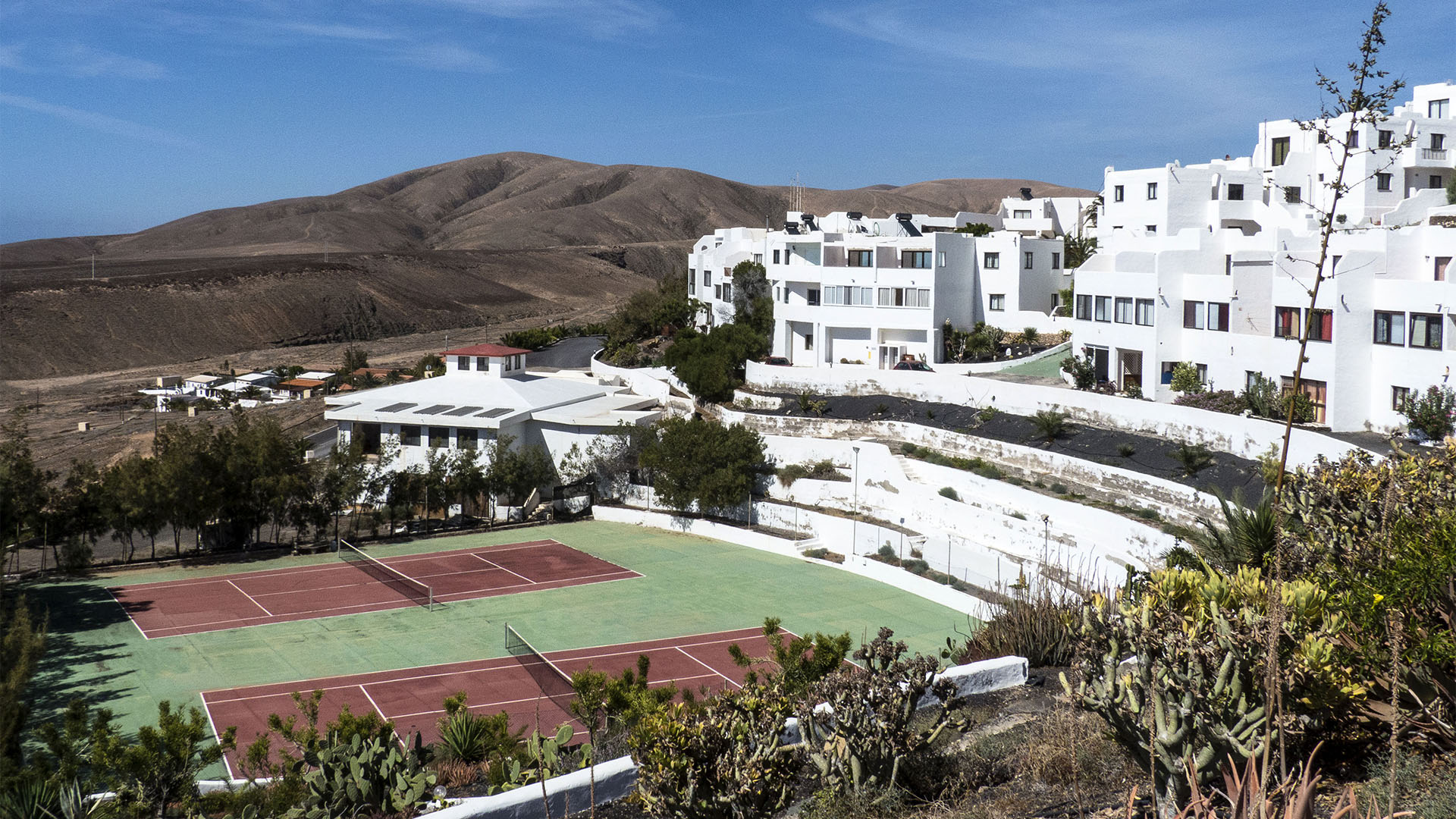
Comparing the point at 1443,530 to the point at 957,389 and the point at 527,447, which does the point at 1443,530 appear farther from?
the point at 527,447

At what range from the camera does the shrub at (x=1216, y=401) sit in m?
33.6

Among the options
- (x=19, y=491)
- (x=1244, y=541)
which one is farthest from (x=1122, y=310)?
(x=19, y=491)

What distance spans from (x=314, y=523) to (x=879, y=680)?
32.2 m

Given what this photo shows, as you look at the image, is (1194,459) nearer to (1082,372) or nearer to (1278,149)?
(1082,372)

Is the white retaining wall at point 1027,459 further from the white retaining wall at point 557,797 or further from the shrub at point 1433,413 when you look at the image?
the white retaining wall at point 557,797

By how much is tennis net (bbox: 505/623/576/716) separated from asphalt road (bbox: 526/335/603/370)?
131ft

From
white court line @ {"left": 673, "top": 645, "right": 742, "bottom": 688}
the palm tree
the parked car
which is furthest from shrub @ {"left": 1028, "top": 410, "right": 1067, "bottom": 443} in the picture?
the palm tree

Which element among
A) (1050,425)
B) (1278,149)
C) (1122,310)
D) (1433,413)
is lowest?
(1050,425)

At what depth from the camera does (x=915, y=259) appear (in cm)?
5319

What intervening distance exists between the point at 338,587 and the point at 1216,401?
86.7 feet

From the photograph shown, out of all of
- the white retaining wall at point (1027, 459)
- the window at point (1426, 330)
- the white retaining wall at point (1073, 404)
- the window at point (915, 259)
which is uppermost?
the window at point (915, 259)

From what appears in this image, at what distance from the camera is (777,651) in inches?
649

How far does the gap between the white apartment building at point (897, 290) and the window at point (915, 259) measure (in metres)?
0.04

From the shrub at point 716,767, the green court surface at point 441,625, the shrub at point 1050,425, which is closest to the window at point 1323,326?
the shrub at point 1050,425
